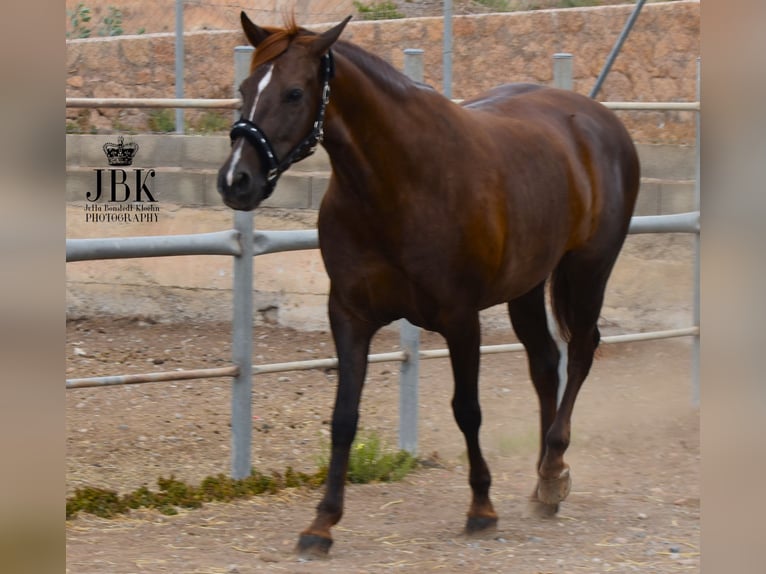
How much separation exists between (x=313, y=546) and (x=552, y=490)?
122 cm

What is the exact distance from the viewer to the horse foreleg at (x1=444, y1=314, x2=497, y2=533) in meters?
3.99

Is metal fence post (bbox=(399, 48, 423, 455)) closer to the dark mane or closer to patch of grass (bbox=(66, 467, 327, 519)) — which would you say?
patch of grass (bbox=(66, 467, 327, 519))

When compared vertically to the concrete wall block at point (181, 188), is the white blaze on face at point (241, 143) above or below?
above

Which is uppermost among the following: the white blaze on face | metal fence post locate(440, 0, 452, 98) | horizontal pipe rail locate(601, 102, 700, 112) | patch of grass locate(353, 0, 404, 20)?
patch of grass locate(353, 0, 404, 20)

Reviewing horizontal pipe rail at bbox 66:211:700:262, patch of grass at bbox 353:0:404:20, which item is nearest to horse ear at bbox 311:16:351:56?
horizontal pipe rail at bbox 66:211:700:262

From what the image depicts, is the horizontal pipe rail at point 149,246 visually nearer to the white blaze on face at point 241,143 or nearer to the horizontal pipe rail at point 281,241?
the horizontal pipe rail at point 281,241

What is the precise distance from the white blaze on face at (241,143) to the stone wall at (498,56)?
Result: 18.7 ft

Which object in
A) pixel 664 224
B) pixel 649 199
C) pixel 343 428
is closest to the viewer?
pixel 343 428

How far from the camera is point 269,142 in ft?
11.2

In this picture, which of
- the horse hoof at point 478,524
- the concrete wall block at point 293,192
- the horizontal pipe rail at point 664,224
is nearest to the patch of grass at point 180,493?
the horse hoof at point 478,524

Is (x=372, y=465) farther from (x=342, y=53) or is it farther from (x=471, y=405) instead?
(x=342, y=53)

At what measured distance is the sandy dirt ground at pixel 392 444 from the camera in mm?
3951

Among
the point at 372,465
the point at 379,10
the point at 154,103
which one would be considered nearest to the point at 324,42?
the point at 154,103
